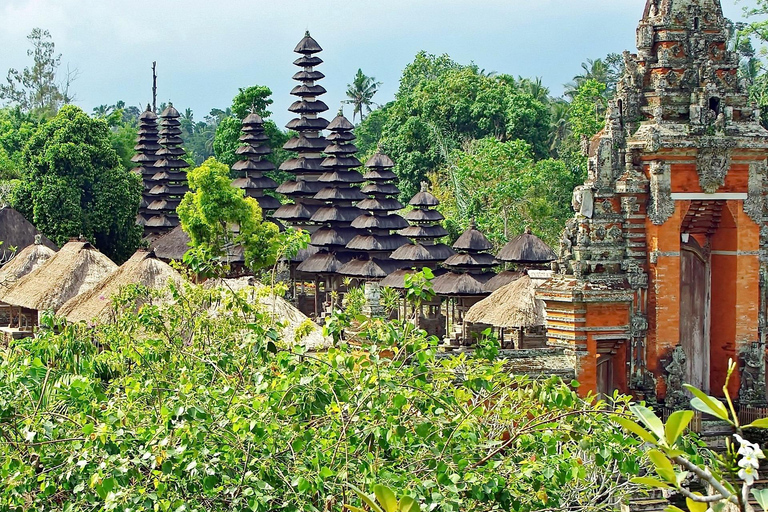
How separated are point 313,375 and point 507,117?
42.2 meters

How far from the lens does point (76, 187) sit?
3519 centimetres

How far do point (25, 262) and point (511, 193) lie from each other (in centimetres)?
1531

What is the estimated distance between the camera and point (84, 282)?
2686 cm

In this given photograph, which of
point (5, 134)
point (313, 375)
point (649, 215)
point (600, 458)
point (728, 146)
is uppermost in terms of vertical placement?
point (5, 134)

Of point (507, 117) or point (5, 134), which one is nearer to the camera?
point (507, 117)

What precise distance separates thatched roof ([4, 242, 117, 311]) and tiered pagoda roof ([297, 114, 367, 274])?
8474 mm

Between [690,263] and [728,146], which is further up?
[728,146]

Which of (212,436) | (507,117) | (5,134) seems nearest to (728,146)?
(212,436)

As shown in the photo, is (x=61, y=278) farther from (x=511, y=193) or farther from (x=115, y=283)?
(x=511, y=193)

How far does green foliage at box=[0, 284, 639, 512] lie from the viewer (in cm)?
745

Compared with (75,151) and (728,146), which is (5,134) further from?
(728,146)

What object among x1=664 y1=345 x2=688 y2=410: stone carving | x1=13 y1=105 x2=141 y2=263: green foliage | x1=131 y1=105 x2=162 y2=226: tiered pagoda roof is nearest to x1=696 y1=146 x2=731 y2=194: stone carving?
x1=664 y1=345 x2=688 y2=410: stone carving

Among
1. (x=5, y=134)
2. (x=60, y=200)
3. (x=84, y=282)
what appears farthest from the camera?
(x=5, y=134)

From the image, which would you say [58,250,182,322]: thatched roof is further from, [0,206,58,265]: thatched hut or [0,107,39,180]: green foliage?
[0,107,39,180]: green foliage
